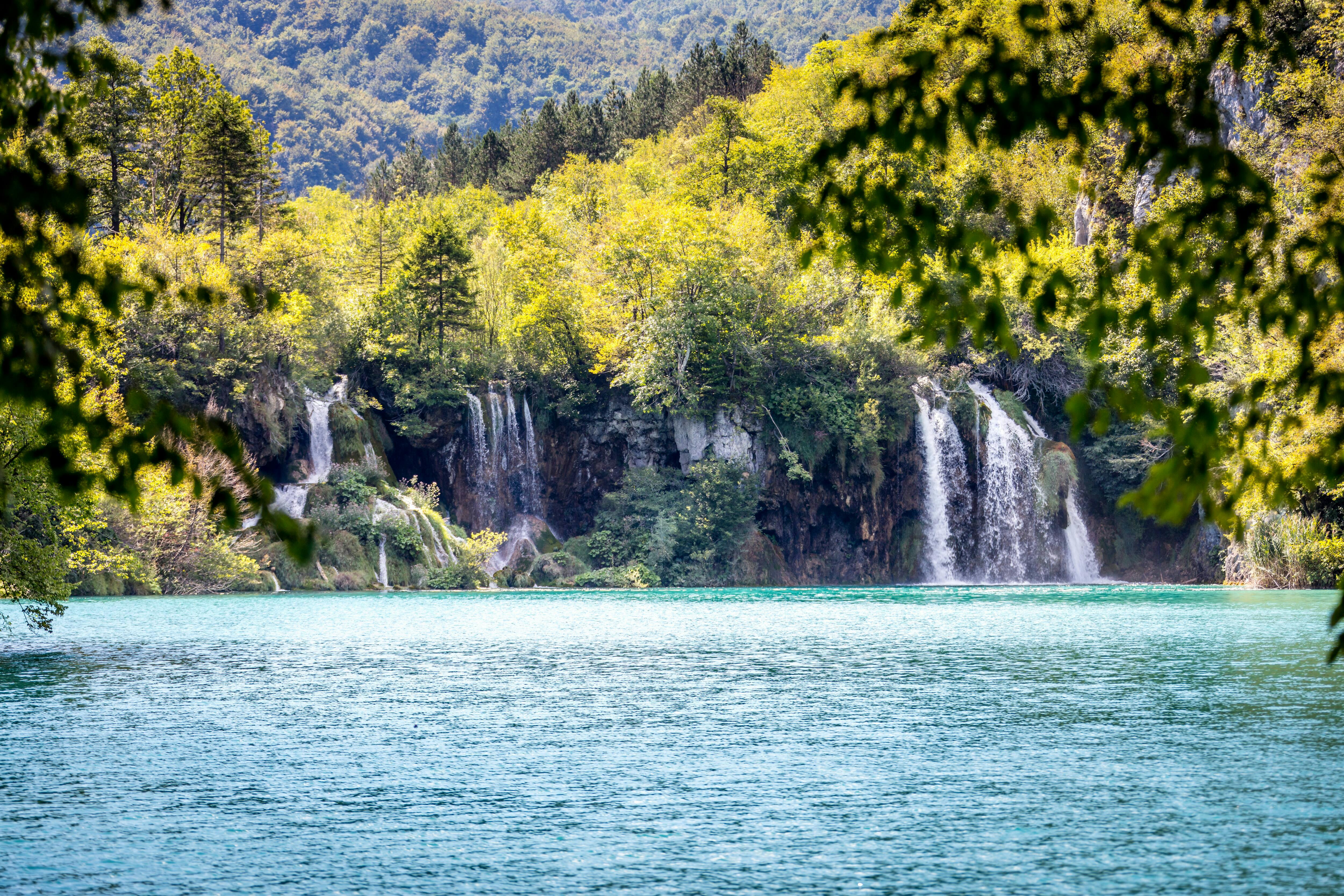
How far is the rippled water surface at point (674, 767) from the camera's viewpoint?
327 inches

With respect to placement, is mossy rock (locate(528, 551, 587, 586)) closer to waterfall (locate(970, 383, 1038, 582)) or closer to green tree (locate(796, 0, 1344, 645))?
waterfall (locate(970, 383, 1038, 582))

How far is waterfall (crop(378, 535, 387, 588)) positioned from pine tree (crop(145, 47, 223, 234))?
18.5 meters

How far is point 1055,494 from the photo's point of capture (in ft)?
168

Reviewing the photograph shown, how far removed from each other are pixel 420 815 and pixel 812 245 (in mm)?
6673

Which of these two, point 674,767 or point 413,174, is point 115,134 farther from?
point 413,174

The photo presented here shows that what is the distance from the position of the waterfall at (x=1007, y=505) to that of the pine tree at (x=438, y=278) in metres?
24.9

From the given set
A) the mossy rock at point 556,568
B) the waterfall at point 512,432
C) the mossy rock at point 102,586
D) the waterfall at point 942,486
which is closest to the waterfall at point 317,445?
the mossy rock at point 102,586

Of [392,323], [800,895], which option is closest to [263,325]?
[392,323]

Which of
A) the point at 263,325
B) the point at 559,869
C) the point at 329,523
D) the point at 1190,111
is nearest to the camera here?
the point at 1190,111

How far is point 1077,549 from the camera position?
5238cm

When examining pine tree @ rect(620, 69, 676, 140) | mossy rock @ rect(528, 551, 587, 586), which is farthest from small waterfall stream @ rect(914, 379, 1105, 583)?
pine tree @ rect(620, 69, 676, 140)

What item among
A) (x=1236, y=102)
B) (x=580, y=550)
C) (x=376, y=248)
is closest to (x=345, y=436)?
(x=580, y=550)

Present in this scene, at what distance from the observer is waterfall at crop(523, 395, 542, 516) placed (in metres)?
52.1

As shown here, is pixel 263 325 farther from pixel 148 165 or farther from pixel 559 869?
pixel 559 869
